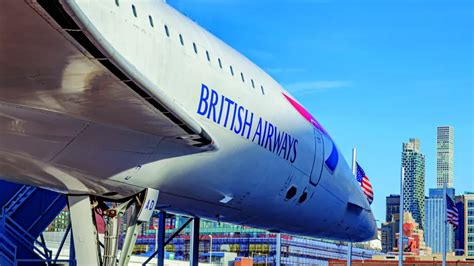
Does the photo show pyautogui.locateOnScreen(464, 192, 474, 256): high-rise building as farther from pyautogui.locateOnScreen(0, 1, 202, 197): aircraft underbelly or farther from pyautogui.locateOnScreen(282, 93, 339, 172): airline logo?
pyautogui.locateOnScreen(0, 1, 202, 197): aircraft underbelly

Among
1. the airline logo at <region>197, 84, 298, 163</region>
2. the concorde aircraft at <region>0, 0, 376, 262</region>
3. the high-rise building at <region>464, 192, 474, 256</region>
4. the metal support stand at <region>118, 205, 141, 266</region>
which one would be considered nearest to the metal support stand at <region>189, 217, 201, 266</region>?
the concorde aircraft at <region>0, 0, 376, 262</region>

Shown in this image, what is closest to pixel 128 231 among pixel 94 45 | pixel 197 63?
Result: pixel 197 63

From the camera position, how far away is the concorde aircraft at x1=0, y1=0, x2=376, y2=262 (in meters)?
8.45

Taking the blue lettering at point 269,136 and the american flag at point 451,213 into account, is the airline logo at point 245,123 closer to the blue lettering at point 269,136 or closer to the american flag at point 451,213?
the blue lettering at point 269,136

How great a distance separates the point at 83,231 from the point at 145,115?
2.86 metres

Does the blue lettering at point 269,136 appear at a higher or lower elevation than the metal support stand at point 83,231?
higher

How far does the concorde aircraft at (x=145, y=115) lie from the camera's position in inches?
332

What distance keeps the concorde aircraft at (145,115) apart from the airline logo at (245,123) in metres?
0.03

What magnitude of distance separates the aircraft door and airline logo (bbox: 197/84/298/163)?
4.74ft

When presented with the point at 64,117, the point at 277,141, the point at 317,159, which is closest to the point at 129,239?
the point at 64,117

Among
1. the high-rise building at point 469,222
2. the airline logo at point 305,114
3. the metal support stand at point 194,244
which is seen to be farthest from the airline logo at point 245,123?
the high-rise building at point 469,222

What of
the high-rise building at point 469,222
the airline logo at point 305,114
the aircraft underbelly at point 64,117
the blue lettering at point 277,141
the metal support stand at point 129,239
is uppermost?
the high-rise building at point 469,222

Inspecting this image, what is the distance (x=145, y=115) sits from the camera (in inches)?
416

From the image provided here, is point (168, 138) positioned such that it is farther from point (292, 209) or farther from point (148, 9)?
point (292, 209)
